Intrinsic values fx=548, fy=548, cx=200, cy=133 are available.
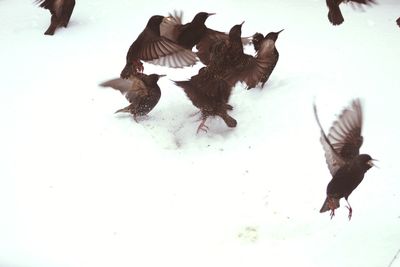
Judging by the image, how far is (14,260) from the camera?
1.33m

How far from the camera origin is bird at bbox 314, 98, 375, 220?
128cm

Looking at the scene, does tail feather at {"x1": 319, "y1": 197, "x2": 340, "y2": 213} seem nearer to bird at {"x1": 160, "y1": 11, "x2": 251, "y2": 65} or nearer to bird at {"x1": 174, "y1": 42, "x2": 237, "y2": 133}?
bird at {"x1": 174, "y1": 42, "x2": 237, "y2": 133}

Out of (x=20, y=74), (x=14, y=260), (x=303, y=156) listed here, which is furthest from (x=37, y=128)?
(x=303, y=156)

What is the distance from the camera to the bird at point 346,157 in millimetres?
1282

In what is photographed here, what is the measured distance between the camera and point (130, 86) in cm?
177

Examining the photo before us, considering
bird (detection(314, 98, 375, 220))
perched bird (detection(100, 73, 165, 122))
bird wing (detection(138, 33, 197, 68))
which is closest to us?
bird (detection(314, 98, 375, 220))

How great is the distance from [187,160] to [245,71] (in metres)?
0.32

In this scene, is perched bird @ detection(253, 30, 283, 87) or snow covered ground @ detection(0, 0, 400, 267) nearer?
snow covered ground @ detection(0, 0, 400, 267)

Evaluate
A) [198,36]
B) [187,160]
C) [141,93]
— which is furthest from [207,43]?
[187,160]

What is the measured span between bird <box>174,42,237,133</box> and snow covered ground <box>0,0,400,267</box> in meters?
0.09

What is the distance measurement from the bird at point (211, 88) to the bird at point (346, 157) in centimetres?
42

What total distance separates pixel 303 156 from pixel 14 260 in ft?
2.81

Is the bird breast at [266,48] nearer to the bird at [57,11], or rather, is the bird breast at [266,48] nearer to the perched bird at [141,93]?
the perched bird at [141,93]

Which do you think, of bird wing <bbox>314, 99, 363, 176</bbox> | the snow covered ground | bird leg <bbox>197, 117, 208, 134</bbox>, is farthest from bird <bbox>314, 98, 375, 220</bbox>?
bird leg <bbox>197, 117, 208, 134</bbox>
